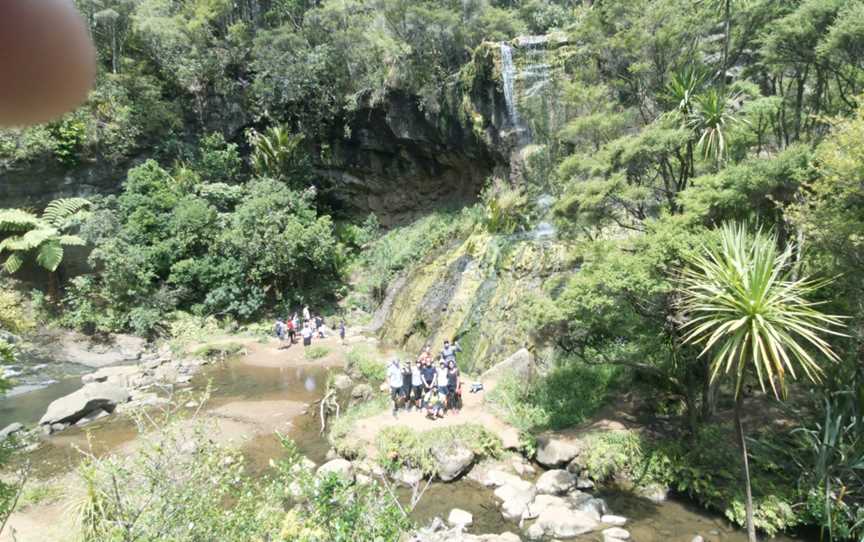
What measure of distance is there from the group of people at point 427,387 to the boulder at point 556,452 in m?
2.39

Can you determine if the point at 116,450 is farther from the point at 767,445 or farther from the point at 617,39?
the point at 617,39

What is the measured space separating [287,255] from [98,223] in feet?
26.5

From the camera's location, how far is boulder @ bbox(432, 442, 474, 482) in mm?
9758

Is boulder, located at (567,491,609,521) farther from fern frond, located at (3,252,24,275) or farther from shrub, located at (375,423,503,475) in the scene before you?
fern frond, located at (3,252,24,275)

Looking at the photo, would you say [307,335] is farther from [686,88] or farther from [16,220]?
[686,88]

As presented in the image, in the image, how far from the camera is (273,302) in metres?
24.2

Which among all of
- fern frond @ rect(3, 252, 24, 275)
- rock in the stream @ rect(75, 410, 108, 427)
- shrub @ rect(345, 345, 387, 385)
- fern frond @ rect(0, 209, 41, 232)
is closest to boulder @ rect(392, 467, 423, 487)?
shrub @ rect(345, 345, 387, 385)

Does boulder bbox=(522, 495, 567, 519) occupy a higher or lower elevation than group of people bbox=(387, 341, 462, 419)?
lower

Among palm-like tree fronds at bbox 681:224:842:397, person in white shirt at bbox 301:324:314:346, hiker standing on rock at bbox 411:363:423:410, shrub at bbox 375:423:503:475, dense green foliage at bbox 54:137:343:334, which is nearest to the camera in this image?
palm-like tree fronds at bbox 681:224:842:397

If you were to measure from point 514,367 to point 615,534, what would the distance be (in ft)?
18.3

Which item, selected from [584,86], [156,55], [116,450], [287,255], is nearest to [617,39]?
[584,86]

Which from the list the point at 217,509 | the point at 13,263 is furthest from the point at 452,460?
the point at 13,263

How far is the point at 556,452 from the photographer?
390 inches

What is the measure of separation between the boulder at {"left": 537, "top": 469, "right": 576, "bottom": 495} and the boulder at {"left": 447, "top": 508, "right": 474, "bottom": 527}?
1.45 meters
